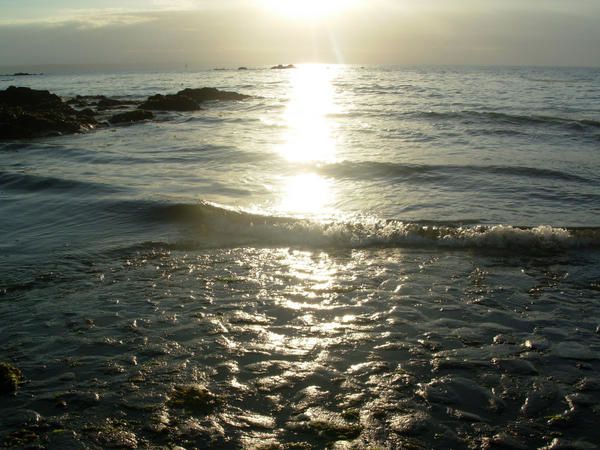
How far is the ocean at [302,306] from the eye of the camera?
4348 mm

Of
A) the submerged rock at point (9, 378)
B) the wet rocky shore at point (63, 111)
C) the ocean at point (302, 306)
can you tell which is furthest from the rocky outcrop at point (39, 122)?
the submerged rock at point (9, 378)

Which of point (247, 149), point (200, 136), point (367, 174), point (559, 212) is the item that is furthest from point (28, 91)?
point (559, 212)

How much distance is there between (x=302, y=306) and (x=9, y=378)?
3.24 metres

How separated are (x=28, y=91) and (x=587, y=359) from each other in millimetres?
34687

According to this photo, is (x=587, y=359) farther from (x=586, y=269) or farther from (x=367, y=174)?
(x=367, y=174)

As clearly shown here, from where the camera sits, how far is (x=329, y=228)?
9.58m

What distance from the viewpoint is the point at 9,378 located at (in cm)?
472

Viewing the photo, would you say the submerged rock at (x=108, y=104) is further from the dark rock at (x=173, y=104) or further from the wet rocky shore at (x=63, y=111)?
the dark rock at (x=173, y=104)

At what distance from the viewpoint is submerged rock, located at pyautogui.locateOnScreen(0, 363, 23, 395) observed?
4664 millimetres

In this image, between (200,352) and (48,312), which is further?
(48,312)

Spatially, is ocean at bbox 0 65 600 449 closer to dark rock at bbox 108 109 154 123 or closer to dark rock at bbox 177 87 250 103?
dark rock at bbox 108 109 154 123

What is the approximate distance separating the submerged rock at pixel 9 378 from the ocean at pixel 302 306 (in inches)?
3.8

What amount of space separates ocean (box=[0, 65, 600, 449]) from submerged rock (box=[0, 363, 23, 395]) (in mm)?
96

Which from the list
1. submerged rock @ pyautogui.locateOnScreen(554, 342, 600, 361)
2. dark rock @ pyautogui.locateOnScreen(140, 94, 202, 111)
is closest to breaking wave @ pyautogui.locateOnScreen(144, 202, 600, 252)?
submerged rock @ pyautogui.locateOnScreen(554, 342, 600, 361)
